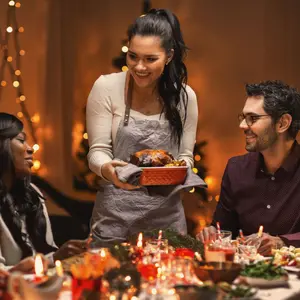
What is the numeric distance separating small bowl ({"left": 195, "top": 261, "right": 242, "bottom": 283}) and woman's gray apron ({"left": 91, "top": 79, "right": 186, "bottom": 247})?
1122 millimetres

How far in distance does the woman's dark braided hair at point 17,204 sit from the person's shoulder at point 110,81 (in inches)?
28.9

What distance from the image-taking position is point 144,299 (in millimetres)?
2201

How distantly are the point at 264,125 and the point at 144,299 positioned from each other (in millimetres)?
2074

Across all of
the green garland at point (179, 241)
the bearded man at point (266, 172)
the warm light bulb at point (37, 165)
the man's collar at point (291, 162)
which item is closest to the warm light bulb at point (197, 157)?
the warm light bulb at point (37, 165)

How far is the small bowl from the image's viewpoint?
2.72m

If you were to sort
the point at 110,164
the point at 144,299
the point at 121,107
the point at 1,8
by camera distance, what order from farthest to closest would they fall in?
the point at 1,8 < the point at 121,107 < the point at 110,164 < the point at 144,299

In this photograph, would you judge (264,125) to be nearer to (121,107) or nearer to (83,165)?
(121,107)

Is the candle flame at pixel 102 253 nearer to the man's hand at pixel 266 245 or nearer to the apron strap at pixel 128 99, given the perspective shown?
the man's hand at pixel 266 245

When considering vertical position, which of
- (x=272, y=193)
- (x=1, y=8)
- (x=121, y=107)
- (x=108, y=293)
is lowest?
(x=272, y=193)

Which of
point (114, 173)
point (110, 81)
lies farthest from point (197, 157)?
point (114, 173)

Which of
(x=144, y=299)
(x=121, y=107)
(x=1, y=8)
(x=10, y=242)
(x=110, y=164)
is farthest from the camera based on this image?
(x=1, y=8)

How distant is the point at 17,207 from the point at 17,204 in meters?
0.02

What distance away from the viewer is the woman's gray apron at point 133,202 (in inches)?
152

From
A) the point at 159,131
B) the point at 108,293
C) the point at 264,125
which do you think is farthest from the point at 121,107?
the point at 108,293
